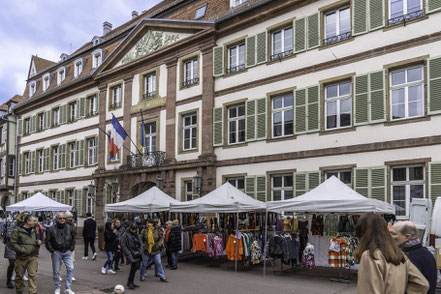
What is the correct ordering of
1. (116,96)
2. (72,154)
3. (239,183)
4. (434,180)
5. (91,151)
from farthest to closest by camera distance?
(72,154) < (91,151) < (116,96) < (239,183) < (434,180)

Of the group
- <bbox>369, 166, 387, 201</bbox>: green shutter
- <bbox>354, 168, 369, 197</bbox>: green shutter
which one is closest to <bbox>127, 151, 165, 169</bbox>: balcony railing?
<bbox>354, 168, 369, 197</bbox>: green shutter

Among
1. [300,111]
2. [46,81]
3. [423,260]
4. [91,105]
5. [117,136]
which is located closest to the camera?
[423,260]

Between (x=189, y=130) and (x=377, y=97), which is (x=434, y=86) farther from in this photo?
(x=189, y=130)

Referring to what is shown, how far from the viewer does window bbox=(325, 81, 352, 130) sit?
1634cm

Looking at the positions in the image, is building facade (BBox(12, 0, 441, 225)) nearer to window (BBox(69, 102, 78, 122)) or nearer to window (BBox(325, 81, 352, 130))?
window (BBox(325, 81, 352, 130))

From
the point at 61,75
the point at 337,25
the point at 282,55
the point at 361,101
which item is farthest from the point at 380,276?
the point at 61,75

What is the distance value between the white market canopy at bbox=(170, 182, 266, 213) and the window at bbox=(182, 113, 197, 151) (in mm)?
6377

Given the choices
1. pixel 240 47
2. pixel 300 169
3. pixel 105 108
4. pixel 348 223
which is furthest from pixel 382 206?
pixel 105 108

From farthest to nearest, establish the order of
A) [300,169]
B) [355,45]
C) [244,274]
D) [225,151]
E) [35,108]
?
[35,108] → [225,151] → [300,169] → [355,45] → [244,274]

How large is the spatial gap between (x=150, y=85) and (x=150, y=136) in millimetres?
2621

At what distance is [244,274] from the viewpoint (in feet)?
43.7

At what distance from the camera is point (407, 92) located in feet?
48.6

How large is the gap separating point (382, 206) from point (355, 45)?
254 inches

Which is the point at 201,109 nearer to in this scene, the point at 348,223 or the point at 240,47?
the point at 240,47
